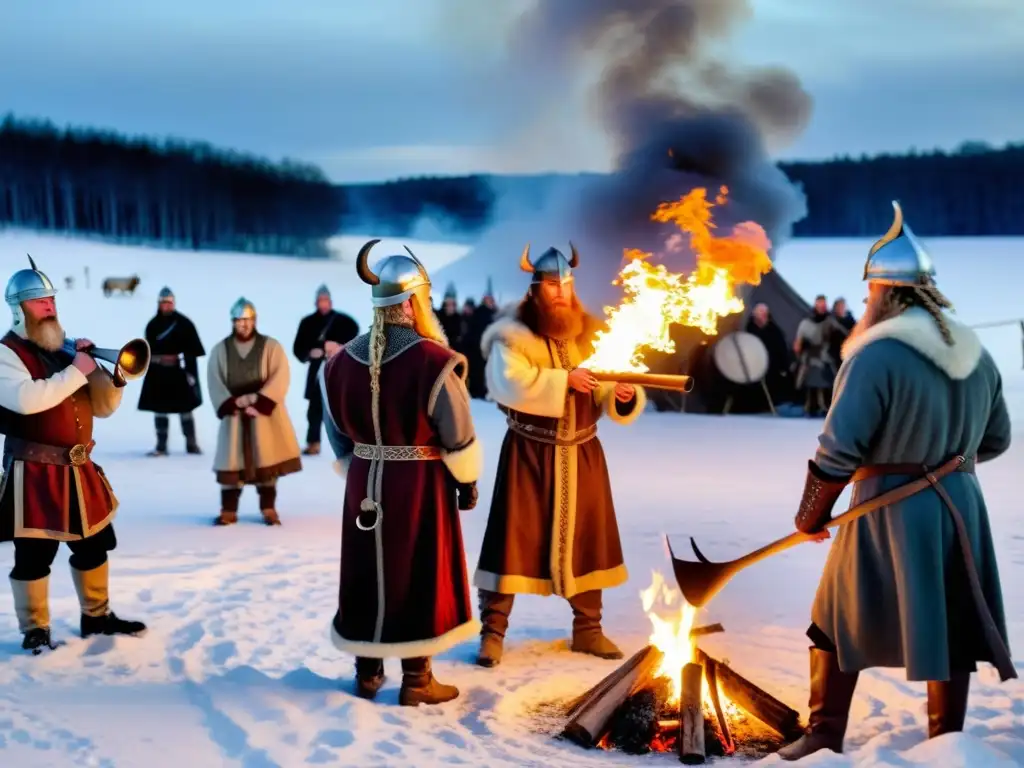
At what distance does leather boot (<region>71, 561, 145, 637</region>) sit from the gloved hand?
1.78 m

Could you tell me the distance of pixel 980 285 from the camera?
68.2ft

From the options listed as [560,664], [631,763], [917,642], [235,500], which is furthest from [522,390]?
[235,500]

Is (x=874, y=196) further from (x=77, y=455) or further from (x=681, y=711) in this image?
(x=681, y=711)

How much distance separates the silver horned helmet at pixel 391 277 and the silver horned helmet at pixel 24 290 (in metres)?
1.50

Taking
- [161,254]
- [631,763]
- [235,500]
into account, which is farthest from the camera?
[161,254]

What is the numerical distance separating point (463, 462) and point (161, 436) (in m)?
7.10

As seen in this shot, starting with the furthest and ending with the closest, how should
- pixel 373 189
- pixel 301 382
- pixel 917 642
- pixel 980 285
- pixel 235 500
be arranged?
pixel 373 189, pixel 980 285, pixel 301 382, pixel 235 500, pixel 917 642

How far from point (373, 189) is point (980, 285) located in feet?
42.7

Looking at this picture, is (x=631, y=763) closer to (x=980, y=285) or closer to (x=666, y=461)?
(x=666, y=461)

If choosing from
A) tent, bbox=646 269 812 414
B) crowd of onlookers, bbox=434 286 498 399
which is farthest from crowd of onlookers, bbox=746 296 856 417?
crowd of onlookers, bbox=434 286 498 399

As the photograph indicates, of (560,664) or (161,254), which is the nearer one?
(560,664)

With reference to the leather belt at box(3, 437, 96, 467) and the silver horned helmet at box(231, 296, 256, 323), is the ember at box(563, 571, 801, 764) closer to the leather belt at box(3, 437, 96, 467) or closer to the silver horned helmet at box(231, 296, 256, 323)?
the leather belt at box(3, 437, 96, 467)

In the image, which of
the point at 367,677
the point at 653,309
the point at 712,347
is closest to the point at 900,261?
the point at 653,309

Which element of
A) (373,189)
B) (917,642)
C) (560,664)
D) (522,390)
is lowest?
(560,664)
